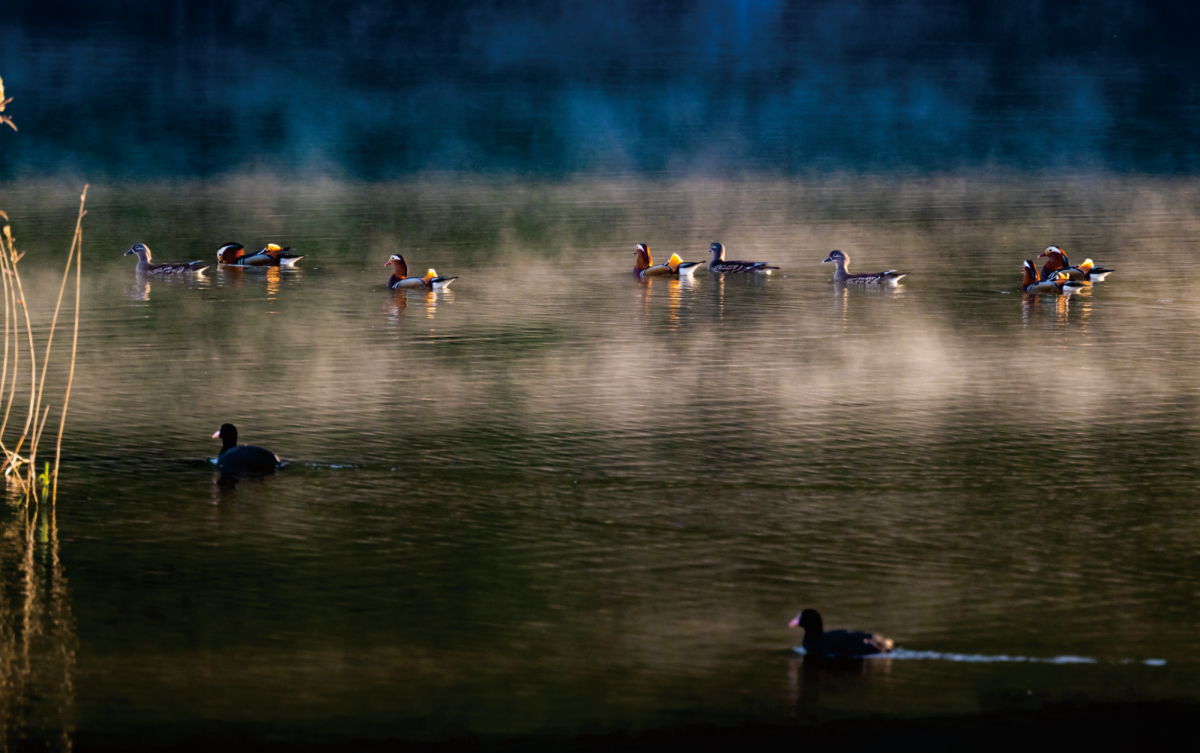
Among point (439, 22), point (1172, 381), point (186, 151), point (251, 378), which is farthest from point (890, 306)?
point (439, 22)

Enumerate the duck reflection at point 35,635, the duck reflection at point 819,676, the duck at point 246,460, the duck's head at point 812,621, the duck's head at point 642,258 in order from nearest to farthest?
the duck reflection at point 35,635 < the duck reflection at point 819,676 < the duck's head at point 812,621 < the duck at point 246,460 < the duck's head at point 642,258

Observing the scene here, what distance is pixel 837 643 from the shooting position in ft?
29.8

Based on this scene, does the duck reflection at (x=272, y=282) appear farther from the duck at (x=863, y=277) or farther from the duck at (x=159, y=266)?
the duck at (x=863, y=277)

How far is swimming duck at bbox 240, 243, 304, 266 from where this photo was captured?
1009 inches

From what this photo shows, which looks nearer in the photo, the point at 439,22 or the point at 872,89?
the point at 872,89

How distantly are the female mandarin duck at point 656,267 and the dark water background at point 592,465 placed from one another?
347 mm

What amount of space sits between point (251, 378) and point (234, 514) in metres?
4.99

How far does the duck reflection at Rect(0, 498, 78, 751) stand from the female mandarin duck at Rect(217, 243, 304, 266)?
46.4 feet

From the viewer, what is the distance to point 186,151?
145 ft

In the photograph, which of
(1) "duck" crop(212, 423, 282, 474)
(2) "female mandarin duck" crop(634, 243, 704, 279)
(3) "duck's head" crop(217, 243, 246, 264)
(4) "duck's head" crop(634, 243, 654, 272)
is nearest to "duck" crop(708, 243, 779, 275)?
(2) "female mandarin duck" crop(634, 243, 704, 279)

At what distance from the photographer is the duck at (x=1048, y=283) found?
23047 mm

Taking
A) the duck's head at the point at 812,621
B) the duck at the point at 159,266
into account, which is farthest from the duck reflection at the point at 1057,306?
the duck's head at the point at 812,621

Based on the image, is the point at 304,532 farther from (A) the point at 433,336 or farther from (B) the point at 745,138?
(B) the point at 745,138

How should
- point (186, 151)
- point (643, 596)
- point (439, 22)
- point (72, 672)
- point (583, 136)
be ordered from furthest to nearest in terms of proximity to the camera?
point (439, 22), point (583, 136), point (186, 151), point (643, 596), point (72, 672)
